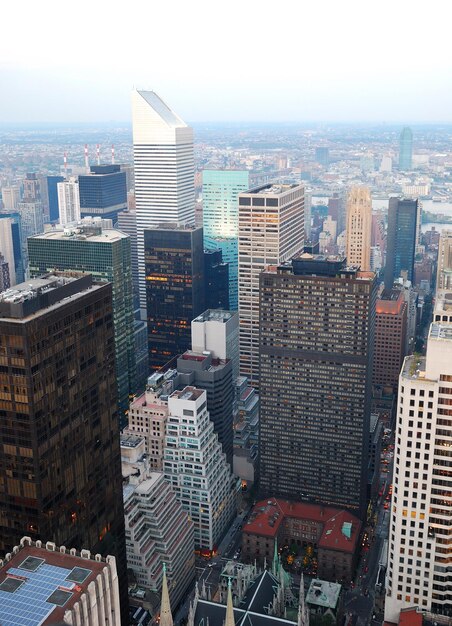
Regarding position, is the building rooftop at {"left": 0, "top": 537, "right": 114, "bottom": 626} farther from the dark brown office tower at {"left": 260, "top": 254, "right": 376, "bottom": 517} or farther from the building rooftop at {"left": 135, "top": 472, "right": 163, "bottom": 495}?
the dark brown office tower at {"left": 260, "top": 254, "right": 376, "bottom": 517}

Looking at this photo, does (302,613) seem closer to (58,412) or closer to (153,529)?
(153,529)

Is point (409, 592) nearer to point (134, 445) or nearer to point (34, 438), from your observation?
point (34, 438)

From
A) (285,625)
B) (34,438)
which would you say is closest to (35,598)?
(34,438)

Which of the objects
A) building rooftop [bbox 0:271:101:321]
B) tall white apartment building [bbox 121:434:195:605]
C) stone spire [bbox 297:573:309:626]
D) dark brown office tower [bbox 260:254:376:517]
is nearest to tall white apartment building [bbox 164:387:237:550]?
tall white apartment building [bbox 121:434:195:605]

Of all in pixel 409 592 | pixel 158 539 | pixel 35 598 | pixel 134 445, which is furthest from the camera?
pixel 134 445

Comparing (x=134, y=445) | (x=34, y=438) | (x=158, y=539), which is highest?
(x=34, y=438)

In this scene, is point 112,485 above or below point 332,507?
above
